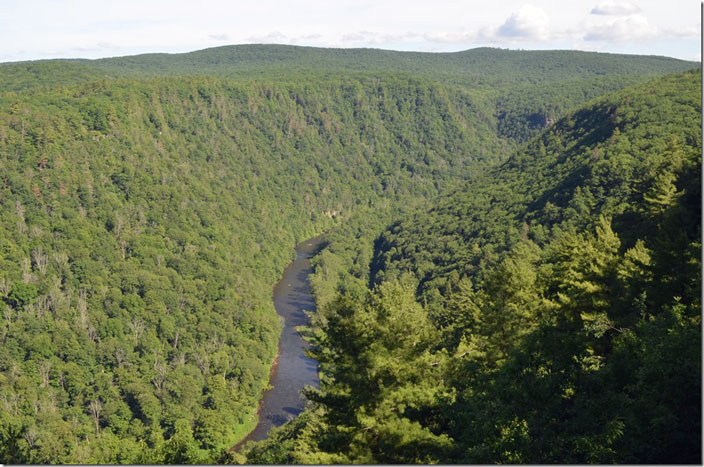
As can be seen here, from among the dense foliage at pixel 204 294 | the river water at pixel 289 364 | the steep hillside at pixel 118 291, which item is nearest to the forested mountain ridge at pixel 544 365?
the dense foliage at pixel 204 294

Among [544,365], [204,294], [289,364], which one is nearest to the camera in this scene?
[544,365]

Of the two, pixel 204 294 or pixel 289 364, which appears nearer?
pixel 289 364

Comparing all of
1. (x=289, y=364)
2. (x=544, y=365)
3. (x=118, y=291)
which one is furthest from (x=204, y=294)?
(x=544, y=365)

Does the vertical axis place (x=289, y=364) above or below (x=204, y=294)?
below

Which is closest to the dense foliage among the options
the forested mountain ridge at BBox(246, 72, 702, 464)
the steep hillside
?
the forested mountain ridge at BBox(246, 72, 702, 464)

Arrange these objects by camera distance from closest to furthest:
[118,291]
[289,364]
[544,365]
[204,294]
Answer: [544,365] → [289,364] → [118,291] → [204,294]

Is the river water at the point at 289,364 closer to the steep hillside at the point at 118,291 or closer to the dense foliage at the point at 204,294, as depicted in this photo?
the steep hillside at the point at 118,291

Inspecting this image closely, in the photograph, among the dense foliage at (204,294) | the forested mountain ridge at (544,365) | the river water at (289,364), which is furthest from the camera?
the river water at (289,364)

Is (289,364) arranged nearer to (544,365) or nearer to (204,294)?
(204,294)

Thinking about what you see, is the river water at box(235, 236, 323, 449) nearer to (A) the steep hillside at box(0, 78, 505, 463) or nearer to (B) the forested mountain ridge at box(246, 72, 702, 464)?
(A) the steep hillside at box(0, 78, 505, 463)
